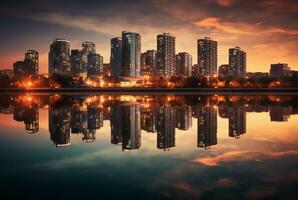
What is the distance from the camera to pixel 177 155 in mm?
16422

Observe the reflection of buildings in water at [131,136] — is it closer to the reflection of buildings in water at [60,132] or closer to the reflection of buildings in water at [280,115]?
the reflection of buildings in water at [60,132]

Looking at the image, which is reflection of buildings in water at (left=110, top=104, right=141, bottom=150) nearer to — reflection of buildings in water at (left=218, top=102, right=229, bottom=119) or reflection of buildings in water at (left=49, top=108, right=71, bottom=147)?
reflection of buildings in water at (left=49, top=108, right=71, bottom=147)

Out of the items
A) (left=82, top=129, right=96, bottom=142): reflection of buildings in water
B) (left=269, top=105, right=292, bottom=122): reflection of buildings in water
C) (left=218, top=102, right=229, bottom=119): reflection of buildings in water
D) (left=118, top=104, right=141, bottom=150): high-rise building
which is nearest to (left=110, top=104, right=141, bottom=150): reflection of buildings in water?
(left=118, top=104, right=141, bottom=150): high-rise building

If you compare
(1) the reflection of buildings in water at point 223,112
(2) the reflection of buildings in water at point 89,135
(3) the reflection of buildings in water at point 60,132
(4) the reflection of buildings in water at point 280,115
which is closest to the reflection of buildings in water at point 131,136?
(2) the reflection of buildings in water at point 89,135

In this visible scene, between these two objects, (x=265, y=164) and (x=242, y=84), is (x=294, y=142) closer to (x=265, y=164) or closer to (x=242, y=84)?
(x=265, y=164)

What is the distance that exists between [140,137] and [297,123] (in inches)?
576

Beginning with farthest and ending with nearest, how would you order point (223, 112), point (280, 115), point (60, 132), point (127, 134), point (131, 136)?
point (223, 112) < point (280, 115) < point (60, 132) < point (127, 134) < point (131, 136)

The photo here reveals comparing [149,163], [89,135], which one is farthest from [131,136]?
[149,163]

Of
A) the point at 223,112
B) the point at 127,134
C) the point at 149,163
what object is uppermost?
the point at 223,112

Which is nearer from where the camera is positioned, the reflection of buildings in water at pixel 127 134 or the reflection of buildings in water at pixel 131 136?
the reflection of buildings in water at pixel 131 136

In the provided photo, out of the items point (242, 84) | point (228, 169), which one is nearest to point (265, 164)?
point (228, 169)

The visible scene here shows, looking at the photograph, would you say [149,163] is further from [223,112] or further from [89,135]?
[223,112]

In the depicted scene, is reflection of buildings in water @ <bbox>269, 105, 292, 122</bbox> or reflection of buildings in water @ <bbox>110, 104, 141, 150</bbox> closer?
reflection of buildings in water @ <bbox>110, 104, 141, 150</bbox>

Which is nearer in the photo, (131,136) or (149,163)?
(149,163)
